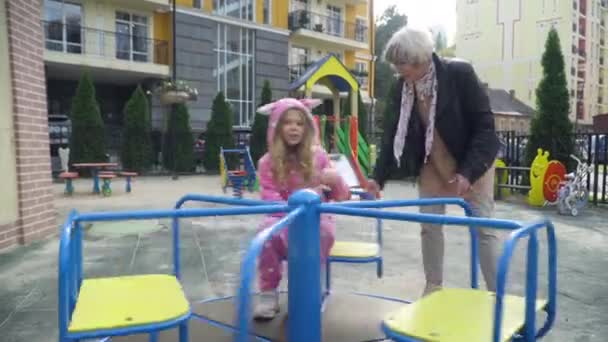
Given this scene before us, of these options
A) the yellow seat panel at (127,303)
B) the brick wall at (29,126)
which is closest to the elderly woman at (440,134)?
the yellow seat panel at (127,303)

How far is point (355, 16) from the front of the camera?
27.1 m

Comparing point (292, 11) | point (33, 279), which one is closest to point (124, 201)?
point (33, 279)

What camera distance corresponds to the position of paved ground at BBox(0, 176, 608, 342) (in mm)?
3045

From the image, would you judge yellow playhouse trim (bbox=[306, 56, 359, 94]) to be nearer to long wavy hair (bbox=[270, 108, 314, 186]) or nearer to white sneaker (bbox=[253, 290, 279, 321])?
long wavy hair (bbox=[270, 108, 314, 186])

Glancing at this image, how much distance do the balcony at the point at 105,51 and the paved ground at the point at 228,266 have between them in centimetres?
1096

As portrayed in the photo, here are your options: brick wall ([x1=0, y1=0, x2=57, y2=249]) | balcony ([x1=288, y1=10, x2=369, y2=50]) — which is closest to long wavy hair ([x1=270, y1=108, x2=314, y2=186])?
brick wall ([x1=0, y1=0, x2=57, y2=249])

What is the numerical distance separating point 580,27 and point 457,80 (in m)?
54.9

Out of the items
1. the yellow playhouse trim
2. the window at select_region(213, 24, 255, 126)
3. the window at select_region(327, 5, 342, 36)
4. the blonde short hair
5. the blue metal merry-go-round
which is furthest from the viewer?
the window at select_region(327, 5, 342, 36)

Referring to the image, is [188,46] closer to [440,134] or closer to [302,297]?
[440,134]

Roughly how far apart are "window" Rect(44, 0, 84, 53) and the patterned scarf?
54.0 feet

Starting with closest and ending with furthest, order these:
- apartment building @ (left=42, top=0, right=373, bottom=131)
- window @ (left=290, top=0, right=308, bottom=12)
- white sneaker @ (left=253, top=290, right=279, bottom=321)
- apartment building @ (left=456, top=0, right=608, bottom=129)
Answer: white sneaker @ (left=253, top=290, right=279, bottom=321) → apartment building @ (left=42, top=0, right=373, bottom=131) → window @ (left=290, top=0, right=308, bottom=12) → apartment building @ (left=456, top=0, right=608, bottom=129)

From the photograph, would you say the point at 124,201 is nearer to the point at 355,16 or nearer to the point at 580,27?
the point at 355,16

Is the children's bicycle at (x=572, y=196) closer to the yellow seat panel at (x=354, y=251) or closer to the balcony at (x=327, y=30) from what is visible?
the yellow seat panel at (x=354, y=251)

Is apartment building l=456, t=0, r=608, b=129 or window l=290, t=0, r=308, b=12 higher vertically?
apartment building l=456, t=0, r=608, b=129
